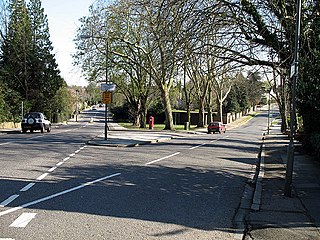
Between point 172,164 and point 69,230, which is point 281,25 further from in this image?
point 69,230

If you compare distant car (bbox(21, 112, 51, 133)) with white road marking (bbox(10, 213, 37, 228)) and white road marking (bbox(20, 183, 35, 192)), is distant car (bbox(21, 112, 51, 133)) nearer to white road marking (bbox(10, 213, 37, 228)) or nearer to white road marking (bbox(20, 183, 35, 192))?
white road marking (bbox(20, 183, 35, 192))

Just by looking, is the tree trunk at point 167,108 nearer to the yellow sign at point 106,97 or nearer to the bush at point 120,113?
the yellow sign at point 106,97

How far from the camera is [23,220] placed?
6.38m

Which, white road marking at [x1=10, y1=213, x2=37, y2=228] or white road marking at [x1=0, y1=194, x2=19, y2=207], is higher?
white road marking at [x1=0, y1=194, x2=19, y2=207]

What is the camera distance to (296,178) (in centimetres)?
1192

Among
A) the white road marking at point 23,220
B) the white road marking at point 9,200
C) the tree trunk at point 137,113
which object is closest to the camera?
the white road marking at point 23,220

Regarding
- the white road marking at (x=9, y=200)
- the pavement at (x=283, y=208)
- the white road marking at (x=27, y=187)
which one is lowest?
the pavement at (x=283, y=208)

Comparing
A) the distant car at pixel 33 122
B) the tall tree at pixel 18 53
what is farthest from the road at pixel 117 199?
the tall tree at pixel 18 53

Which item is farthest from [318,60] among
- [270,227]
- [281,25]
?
[270,227]

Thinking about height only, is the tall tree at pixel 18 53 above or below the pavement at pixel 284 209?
above

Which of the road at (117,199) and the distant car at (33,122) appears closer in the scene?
the road at (117,199)

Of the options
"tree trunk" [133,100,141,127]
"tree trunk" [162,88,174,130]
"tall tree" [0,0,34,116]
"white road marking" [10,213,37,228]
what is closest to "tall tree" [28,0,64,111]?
"tall tree" [0,0,34,116]

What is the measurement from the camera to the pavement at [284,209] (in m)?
6.36

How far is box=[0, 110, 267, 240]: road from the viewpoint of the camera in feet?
20.1
